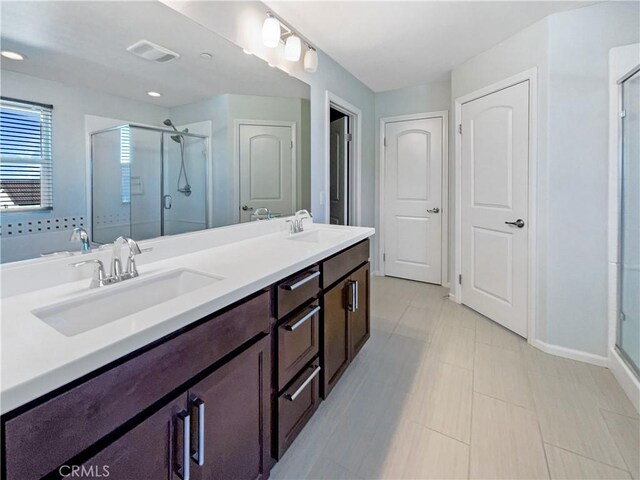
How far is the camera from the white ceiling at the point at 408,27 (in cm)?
212

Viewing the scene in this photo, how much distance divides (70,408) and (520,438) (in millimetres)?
1746

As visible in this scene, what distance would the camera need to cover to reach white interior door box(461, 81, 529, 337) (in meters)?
2.48

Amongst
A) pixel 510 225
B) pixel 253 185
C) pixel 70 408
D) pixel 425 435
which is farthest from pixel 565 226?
pixel 70 408

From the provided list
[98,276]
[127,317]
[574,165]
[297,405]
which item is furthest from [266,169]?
[574,165]

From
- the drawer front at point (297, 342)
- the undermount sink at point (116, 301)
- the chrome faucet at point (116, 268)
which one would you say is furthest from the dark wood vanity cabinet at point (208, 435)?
the chrome faucet at point (116, 268)

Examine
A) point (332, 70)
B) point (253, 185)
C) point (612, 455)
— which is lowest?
point (612, 455)

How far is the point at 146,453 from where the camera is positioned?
736 mm

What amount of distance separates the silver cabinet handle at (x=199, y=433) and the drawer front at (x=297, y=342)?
1.38ft

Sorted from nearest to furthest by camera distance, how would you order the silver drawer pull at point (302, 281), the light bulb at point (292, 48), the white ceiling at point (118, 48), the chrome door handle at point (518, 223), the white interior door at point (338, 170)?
the white ceiling at point (118, 48) → the silver drawer pull at point (302, 281) → the light bulb at point (292, 48) → the chrome door handle at point (518, 223) → the white interior door at point (338, 170)

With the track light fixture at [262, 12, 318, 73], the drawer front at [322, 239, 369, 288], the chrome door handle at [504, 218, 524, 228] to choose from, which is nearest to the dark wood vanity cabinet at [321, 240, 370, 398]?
the drawer front at [322, 239, 369, 288]

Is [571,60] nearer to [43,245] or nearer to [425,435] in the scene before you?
[425,435]

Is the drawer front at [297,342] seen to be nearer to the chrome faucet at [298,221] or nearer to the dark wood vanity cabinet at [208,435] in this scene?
the dark wood vanity cabinet at [208,435]

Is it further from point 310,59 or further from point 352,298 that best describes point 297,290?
point 310,59

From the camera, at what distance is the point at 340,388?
188 centimetres
